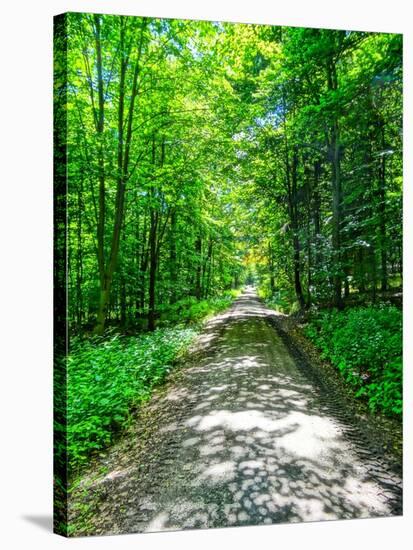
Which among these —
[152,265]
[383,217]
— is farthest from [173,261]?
[383,217]

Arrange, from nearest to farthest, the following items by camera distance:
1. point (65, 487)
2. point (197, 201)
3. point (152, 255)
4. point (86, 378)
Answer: point (65, 487) < point (86, 378) < point (152, 255) < point (197, 201)

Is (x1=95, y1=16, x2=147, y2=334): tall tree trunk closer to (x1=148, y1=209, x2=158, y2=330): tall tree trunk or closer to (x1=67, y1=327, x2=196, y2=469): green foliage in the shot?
(x1=67, y1=327, x2=196, y2=469): green foliage

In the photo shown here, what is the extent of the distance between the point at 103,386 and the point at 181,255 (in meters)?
2.86

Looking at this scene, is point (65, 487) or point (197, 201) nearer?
point (65, 487)

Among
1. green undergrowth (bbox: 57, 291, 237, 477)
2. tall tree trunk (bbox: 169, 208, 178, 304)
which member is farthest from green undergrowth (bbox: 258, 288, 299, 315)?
green undergrowth (bbox: 57, 291, 237, 477)

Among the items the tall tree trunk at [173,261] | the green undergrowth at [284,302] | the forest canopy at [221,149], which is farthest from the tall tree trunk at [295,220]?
the tall tree trunk at [173,261]

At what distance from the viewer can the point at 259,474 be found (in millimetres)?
3531

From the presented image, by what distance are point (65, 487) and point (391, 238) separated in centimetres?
427

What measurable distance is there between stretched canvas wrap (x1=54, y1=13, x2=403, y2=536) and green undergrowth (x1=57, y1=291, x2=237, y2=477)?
20mm

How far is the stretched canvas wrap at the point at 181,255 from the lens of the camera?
3438 millimetres

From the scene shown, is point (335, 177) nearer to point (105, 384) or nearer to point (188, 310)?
point (188, 310)

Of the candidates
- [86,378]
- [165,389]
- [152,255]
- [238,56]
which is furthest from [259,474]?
[238,56]

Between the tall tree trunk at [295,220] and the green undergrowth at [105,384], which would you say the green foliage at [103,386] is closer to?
the green undergrowth at [105,384]

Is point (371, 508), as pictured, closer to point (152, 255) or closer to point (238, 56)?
point (152, 255)
